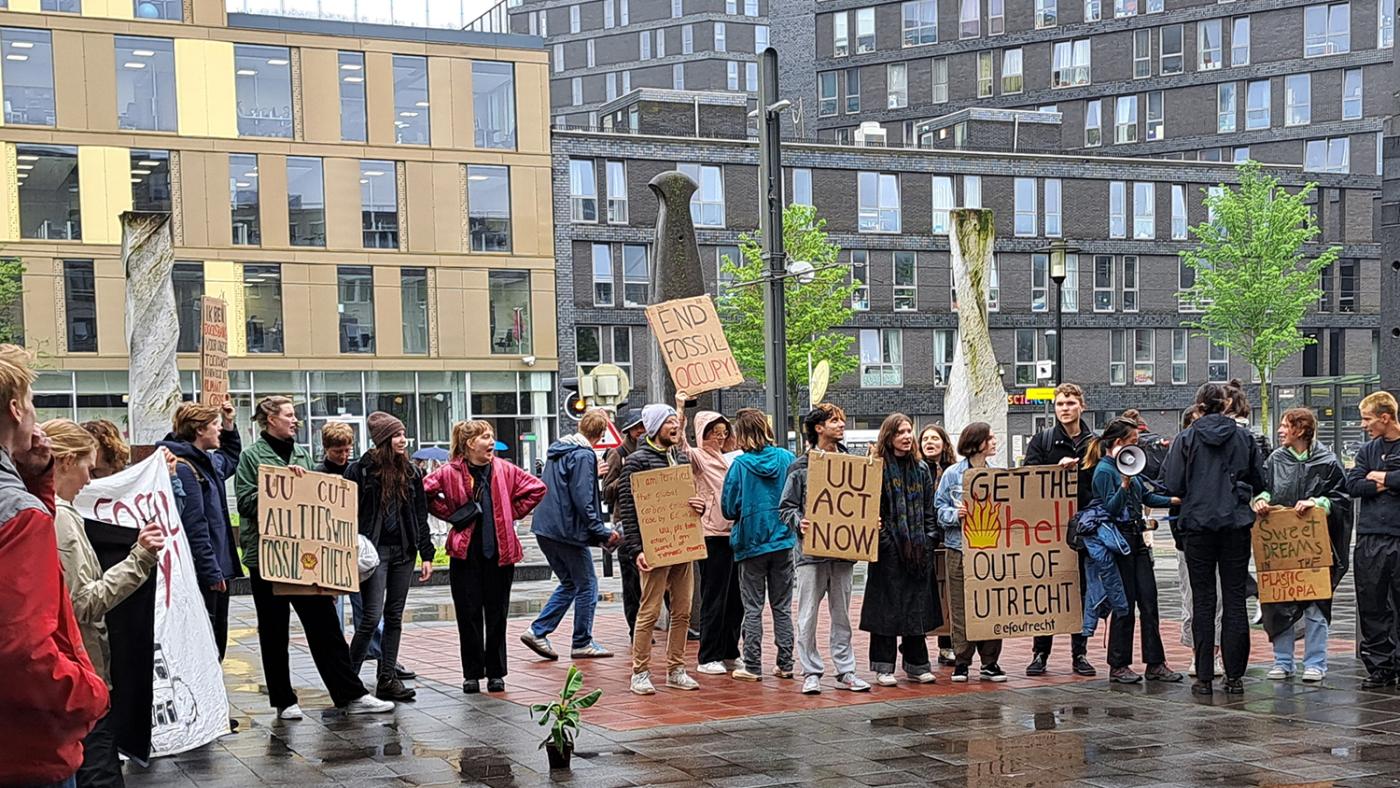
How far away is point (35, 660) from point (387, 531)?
21.3 feet

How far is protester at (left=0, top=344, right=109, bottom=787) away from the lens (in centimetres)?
345

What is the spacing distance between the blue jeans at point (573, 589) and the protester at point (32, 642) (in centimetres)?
812

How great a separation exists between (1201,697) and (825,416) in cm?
306

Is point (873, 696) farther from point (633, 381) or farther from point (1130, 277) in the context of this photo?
point (1130, 277)

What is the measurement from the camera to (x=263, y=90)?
147 feet

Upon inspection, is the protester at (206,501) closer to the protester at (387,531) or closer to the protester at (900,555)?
the protester at (387,531)

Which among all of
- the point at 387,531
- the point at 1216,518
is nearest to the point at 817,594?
the point at 1216,518

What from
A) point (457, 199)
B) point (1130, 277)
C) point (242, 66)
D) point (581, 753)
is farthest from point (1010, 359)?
point (581, 753)

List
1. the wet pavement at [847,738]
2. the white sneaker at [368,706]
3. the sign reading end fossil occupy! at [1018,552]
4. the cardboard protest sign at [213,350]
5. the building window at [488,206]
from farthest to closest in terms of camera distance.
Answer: the building window at [488,206], the cardboard protest sign at [213,350], the sign reading end fossil occupy! at [1018,552], the white sneaker at [368,706], the wet pavement at [847,738]

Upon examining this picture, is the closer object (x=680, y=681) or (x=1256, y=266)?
(x=680, y=681)

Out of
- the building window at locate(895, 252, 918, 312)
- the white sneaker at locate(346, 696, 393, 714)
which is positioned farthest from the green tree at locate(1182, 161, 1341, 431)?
the white sneaker at locate(346, 696, 393, 714)

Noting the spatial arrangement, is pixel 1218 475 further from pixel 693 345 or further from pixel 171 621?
pixel 171 621

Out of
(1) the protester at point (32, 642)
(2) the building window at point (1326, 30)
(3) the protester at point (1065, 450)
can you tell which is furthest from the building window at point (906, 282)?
(1) the protester at point (32, 642)

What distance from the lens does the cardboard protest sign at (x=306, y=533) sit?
365 inches
